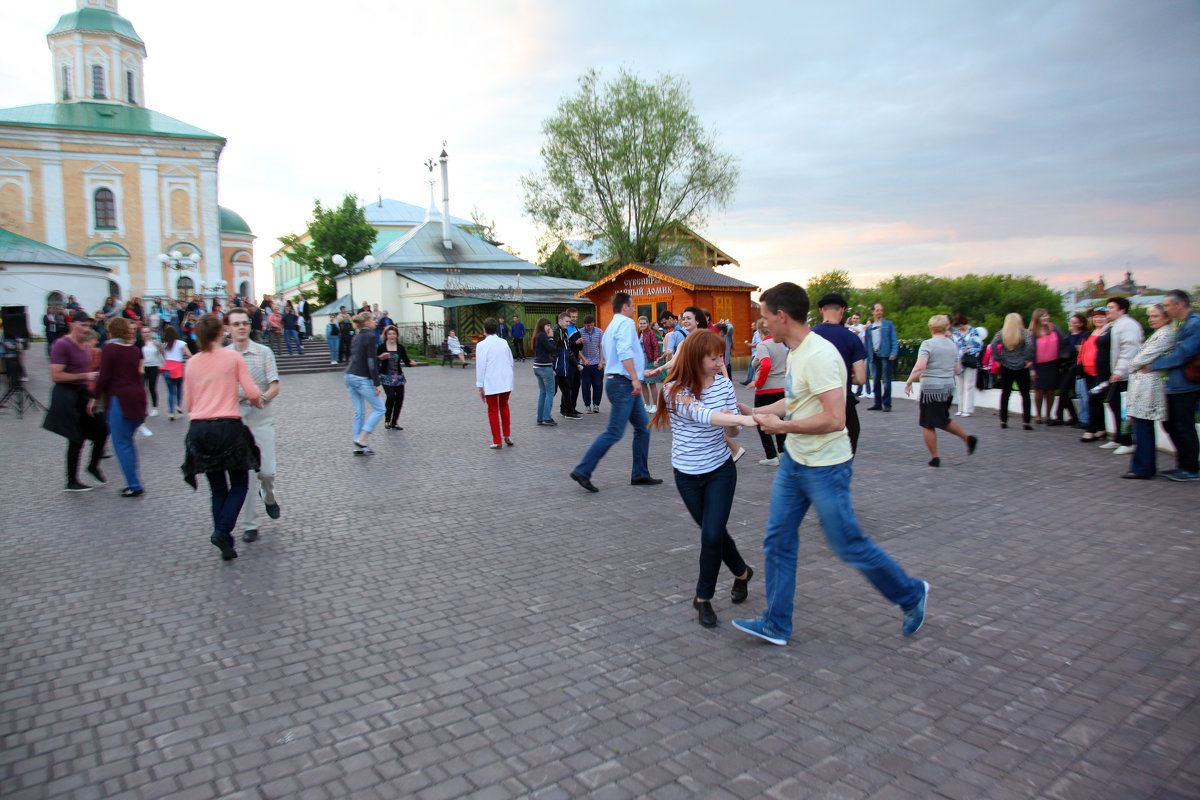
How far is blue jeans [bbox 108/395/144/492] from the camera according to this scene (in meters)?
7.78

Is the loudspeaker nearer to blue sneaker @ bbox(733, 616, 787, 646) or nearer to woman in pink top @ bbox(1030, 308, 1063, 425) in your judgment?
blue sneaker @ bbox(733, 616, 787, 646)

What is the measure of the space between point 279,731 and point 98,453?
21.9 feet

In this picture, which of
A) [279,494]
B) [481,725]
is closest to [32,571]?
[279,494]

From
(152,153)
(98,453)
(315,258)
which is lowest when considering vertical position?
(98,453)

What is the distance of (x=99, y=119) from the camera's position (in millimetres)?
49625

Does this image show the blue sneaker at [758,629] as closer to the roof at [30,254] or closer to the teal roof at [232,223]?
the roof at [30,254]

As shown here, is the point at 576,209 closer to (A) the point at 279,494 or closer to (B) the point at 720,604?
(A) the point at 279,494

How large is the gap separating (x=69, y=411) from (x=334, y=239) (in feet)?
169

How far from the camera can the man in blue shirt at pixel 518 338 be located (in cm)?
3356

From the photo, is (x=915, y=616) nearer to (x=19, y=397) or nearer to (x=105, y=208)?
(x=19, y=397)

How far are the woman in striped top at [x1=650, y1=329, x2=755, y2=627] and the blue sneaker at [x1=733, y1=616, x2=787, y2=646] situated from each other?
0.21m

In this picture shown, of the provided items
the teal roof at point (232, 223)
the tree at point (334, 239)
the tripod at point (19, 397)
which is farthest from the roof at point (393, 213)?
the tripod at point (19, 397)

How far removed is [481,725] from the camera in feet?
10.6

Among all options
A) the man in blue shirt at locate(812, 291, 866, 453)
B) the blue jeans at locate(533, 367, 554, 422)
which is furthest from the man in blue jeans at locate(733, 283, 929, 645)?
the blue jeans at locate(533, 367, 554, 422)
